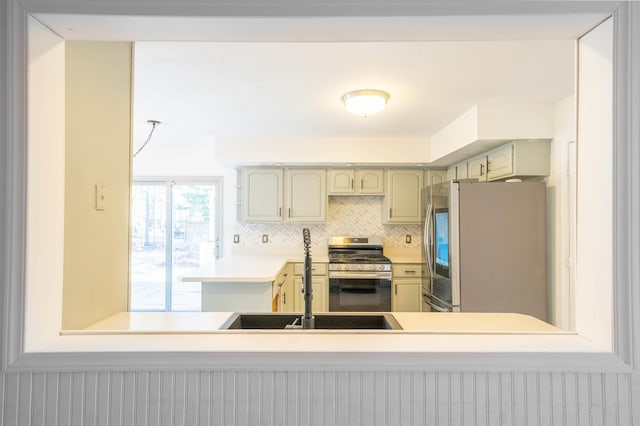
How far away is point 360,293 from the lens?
365 centimetres

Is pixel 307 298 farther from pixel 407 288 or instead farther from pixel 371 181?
pixel 371 181

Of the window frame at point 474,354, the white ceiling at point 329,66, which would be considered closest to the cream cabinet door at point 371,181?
the white ceiling at point 329,66

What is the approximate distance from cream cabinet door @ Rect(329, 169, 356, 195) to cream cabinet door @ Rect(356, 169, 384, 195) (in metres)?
0.09

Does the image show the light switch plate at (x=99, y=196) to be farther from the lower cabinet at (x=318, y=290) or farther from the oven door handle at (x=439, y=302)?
the lower cabinet at (x=318, y=290)

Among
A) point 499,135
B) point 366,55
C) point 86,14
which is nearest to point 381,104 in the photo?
point 366,55

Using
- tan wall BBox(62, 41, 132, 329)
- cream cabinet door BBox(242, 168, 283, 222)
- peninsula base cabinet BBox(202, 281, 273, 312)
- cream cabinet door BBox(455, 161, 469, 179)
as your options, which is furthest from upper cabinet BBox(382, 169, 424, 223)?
tan wall BBox(62, 41, 132, 329)

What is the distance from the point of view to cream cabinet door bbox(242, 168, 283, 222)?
391 cm

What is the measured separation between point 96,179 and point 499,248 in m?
2.62

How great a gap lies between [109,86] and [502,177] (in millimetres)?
2823

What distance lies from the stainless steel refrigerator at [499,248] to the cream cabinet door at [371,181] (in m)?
1.43

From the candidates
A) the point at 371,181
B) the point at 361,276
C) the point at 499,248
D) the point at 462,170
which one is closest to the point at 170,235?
the point at 361,276

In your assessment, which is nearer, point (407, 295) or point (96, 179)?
point (96, 179)

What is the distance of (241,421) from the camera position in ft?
2.39

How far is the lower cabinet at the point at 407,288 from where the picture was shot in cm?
368
